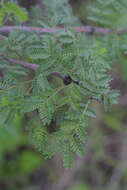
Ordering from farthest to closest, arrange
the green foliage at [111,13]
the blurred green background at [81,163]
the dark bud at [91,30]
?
the blurred green background at [81,163] < the dark bud at [91,30] < the green foliage at [111,13]

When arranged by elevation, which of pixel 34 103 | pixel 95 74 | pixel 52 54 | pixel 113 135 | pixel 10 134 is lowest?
pixel 113 135

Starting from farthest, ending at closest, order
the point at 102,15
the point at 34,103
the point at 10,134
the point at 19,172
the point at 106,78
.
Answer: the point at 19,172, the point at 10,134, the point at 102,15, the point at 106,78, the point at 34,103

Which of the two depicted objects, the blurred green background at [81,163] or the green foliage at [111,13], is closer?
the green foliage at [111,13]

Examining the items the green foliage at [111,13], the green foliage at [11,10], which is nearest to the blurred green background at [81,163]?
the green foliage at [111,13]

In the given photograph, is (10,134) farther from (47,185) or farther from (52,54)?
(52,54)

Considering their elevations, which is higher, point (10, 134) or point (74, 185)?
point (10, 134)

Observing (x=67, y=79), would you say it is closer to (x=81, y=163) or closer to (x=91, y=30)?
(x=91, y=30)

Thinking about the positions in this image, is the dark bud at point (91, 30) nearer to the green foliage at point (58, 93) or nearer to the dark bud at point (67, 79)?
the green foliage at point (58, 93)

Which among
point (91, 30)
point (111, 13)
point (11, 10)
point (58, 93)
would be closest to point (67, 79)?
point (58, 93)

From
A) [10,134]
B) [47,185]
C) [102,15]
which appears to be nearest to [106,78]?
[102,15]
